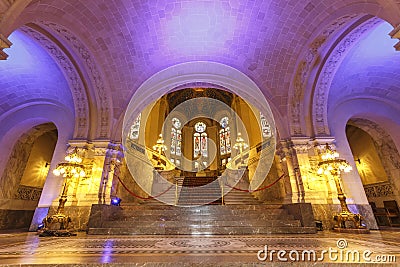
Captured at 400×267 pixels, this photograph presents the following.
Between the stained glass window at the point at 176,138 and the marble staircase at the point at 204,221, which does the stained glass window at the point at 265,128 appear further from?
the stained glass window at the point at 176,138

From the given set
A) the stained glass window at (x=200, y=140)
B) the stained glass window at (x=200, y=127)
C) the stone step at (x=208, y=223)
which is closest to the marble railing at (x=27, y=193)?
the stone step at (x=208, y=223)

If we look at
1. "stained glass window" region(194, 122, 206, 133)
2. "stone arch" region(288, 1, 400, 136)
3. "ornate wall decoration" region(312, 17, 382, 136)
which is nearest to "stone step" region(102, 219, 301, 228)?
"stone arch" region(288, 1, 400, 136)

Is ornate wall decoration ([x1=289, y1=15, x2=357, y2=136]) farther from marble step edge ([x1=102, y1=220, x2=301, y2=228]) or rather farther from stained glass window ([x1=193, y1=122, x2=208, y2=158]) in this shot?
stained glass window ([x1=193, y1=122, x2=208, y2=158])

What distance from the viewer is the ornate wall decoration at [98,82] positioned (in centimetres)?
532

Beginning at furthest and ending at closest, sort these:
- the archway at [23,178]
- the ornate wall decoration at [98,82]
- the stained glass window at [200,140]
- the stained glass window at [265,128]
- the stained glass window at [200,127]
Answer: the stained glass window at [200,127], the stained glass window at [200,140], the stained glass window at [265,128], the archway at [23,178], the ornate wall decoration at [98,82]

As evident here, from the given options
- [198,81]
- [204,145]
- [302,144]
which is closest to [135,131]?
[198,81]

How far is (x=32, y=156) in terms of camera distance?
351 inches

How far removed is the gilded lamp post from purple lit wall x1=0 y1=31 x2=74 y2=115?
8.24m

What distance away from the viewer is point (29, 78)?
6.59 m

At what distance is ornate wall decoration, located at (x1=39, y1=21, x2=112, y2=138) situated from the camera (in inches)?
209

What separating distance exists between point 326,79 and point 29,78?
9579 millimetres

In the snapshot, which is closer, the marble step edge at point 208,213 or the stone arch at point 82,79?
the stone arch at point 82,79

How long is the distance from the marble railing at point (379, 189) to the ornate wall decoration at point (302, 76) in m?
5.17

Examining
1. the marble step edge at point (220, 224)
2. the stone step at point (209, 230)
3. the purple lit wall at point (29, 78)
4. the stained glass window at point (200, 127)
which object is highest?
the stained glass window at point (200, 127)
